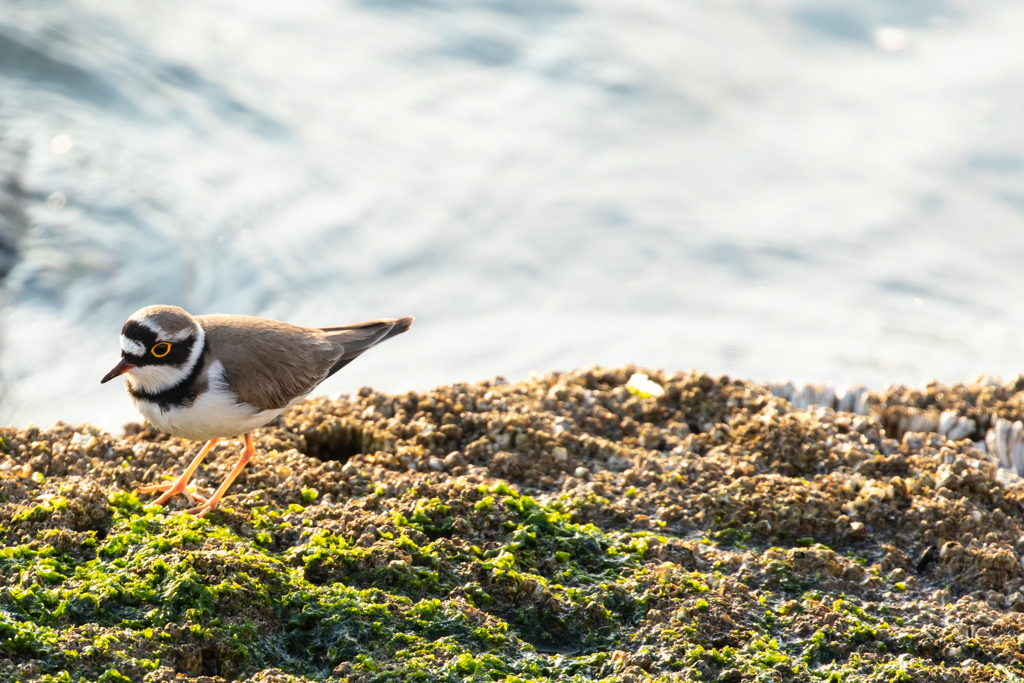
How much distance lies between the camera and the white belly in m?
3.92

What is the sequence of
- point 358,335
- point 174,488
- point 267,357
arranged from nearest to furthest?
point 174,488 → point 267,357 → point 358,335

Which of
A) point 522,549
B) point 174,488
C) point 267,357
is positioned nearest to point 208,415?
point 174,488

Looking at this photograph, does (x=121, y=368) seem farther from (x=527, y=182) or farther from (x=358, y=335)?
(x=527, y=182)

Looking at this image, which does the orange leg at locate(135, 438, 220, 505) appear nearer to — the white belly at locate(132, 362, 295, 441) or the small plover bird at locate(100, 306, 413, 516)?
the small plover bird at locate(100, 306, 413, 516)

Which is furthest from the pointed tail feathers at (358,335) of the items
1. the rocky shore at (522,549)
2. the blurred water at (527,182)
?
the blurred water at (527,182)

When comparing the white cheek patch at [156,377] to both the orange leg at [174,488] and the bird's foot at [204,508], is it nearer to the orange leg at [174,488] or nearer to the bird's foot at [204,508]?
the orange leg at [174,488]

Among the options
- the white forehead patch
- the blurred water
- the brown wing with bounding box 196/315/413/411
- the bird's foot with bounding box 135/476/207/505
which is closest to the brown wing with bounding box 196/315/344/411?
the brown wing with bounding box 196/315/413/411

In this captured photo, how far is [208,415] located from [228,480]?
285 millimetres

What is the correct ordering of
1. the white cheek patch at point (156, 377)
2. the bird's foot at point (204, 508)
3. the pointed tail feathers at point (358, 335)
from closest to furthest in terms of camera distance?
the bird's foot at point (204, 508) < the white cheek patch at point (156, 377) < the pointed tail feathers at point (358, 335)

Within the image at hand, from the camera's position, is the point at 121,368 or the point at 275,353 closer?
the point at 121,368

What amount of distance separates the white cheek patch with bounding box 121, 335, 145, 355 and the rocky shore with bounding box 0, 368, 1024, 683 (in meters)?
0.52

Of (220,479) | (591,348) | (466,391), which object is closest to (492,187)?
(591,348)

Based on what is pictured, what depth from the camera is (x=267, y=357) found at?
4.33m

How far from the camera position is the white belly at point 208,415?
3.92 meters
